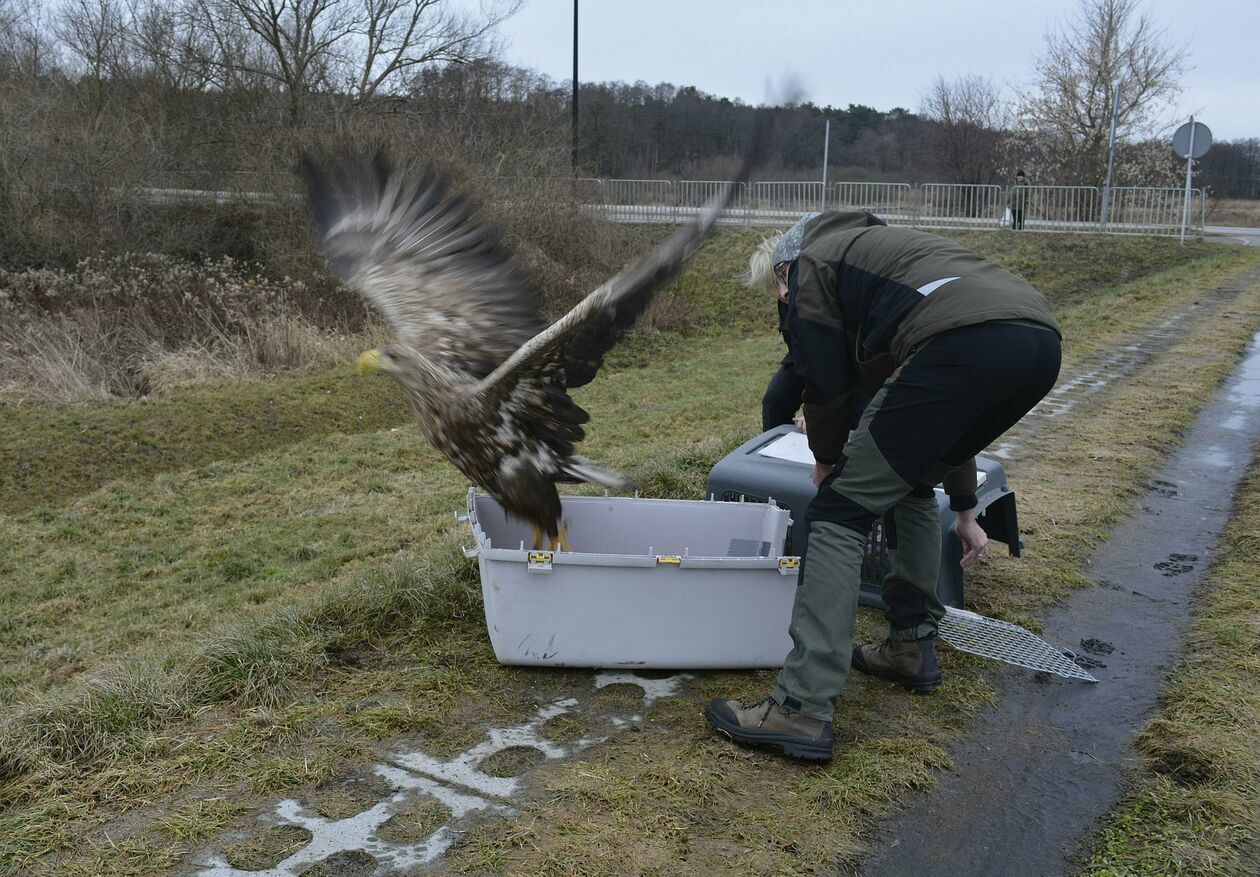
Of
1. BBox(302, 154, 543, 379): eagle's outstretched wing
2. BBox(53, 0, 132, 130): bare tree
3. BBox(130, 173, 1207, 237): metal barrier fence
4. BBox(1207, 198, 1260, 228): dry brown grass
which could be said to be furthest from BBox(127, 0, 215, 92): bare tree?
BBox(1207, 198, 1260, 228): dry brown grass

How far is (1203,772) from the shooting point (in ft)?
9.77

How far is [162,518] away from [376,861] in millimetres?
5270

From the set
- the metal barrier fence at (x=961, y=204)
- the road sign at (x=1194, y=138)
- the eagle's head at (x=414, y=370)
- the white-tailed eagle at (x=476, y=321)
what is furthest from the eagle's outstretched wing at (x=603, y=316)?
the metal barrier fence at (x=961, y=204)

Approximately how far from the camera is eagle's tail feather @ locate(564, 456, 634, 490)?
4285 millimetres

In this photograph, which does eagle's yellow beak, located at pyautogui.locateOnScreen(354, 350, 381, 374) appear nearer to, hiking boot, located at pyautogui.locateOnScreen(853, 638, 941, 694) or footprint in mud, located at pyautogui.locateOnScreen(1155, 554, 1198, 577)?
hiking boot, located at pyautogui.locateOnScreen(853, 638, 941, 694)

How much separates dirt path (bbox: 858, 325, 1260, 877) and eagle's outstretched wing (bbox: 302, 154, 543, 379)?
2766 mm

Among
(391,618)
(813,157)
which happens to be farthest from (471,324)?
(813,157)

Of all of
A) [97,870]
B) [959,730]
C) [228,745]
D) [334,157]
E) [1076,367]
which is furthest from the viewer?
[1076,367]

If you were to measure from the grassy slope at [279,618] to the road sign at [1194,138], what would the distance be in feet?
37.3

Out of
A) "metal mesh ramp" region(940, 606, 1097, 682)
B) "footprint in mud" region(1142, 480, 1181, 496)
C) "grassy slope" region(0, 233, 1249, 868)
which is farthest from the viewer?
"footprint in mud" region(1142, 480, 1181, 496)

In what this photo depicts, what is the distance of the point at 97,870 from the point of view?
8.18 ft

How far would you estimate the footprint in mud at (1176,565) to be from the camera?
4.74m

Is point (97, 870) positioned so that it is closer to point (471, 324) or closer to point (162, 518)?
point (471, 324)

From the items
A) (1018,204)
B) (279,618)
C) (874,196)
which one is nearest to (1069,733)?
(279,618)
